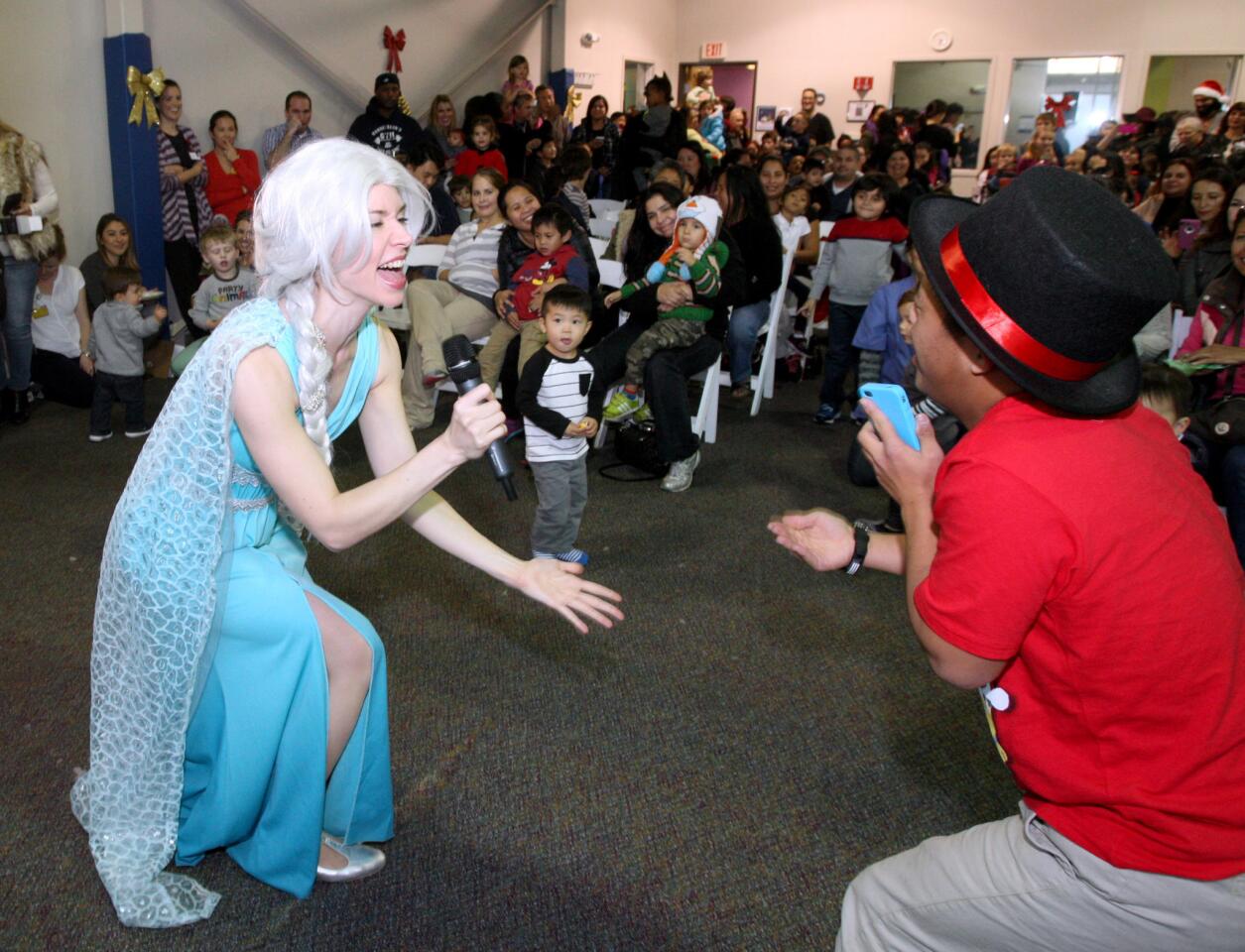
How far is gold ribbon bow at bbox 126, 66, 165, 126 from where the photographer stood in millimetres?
6203

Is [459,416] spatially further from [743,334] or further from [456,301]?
[743,334]

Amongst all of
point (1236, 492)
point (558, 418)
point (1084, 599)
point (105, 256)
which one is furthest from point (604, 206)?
point (1084, 599)

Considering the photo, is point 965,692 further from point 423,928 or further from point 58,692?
point 58,692

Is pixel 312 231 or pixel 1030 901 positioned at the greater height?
pixel 312 231

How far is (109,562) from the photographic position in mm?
1769

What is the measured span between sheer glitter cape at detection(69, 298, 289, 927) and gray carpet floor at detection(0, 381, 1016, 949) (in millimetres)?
147

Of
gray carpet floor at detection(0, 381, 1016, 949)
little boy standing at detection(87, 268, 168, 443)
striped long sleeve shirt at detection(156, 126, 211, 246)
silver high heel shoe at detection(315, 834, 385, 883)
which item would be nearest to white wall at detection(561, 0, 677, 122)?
striped long sleeve shirt at detection(156, 126, 211, 246)

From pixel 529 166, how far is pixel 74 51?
3353mm

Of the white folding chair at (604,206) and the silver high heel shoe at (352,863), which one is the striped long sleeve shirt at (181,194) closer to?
the white folding chair at (604,206)

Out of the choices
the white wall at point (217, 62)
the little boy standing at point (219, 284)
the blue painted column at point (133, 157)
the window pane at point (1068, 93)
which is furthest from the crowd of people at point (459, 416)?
the window pane at point (1068, 93)

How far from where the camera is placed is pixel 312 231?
158 cm

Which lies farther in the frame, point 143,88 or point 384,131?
point 384,131

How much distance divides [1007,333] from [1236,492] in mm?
2658

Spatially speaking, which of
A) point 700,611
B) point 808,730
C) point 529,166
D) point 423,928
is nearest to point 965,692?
point 808,730
